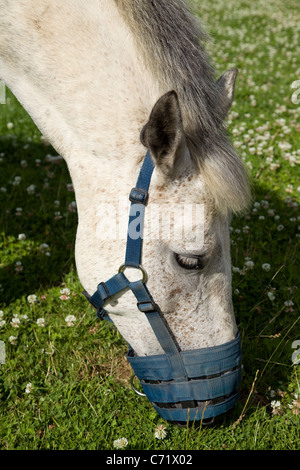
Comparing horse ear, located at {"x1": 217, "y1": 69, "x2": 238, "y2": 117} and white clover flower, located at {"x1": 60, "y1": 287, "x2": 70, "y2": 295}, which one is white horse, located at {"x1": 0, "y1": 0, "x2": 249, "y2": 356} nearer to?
horse ear, located at {"x1": 217, "y1": 69, "x2": 238, "y2": 117}

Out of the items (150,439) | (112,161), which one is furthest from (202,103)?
(150,439)

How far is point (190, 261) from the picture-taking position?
98.0 inches

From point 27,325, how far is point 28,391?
75 centimetres

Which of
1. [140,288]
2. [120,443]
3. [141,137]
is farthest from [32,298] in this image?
[141,137]

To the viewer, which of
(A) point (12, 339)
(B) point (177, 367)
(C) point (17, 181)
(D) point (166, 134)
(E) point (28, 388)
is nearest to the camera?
(D) point (166, 134)

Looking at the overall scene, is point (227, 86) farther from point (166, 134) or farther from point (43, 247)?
point (43, 247)

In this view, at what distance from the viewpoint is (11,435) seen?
2957 millimetres

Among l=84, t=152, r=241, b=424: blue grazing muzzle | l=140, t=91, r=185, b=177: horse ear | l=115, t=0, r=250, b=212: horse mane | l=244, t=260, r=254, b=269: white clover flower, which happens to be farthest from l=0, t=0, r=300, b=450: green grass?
l=140, t=91, r=185, b=177: horse ear

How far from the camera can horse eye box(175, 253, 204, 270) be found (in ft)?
8.14

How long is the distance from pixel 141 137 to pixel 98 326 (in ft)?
7.04

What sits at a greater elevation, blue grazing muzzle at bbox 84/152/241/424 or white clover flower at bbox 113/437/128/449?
blue grazing muzzle at bbox 84/152/241/424

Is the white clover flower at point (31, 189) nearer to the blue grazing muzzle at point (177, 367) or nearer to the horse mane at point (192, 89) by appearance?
the blue grazing muzzle at point (177, 367)

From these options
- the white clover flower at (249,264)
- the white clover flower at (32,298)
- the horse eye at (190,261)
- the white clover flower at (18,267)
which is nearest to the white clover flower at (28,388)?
the white clover flower at (32,298)

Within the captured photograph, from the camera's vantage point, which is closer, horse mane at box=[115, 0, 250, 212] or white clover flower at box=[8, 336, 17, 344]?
horse mane at box=[115, 0, 250, 212]
